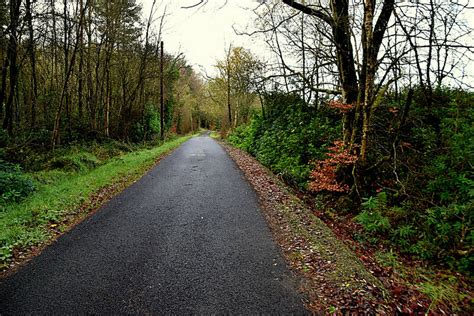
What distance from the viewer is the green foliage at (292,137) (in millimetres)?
10258

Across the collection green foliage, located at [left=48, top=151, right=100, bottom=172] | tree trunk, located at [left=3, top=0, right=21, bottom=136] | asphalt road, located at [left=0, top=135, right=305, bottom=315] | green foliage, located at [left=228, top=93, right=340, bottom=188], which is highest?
tree trunk, located at [left=3, top=0, right=21, bottom=136]

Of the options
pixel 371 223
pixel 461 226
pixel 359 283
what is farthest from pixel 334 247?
pixel 461 226

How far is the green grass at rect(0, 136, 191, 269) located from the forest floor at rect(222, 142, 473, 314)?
4.33 meters

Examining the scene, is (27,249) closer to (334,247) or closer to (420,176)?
(334,247)

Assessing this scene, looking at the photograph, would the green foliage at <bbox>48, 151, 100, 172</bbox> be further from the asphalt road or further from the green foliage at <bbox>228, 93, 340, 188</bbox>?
the green foliage at <bbox>228, 93, 340, 188</bbox>

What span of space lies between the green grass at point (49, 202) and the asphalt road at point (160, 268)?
0.54m

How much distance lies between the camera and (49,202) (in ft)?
22.1

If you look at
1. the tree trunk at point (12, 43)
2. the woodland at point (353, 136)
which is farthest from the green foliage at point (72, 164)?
the tree trunk at point (12, 43)

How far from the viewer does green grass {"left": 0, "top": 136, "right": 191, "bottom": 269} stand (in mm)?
5020

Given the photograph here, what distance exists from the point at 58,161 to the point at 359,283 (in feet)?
35.9

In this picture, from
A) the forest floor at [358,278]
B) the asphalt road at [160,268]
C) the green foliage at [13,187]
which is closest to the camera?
the asphalt road at [160,268]

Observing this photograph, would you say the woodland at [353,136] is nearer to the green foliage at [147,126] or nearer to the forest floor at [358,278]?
the forest floor at [358,278]

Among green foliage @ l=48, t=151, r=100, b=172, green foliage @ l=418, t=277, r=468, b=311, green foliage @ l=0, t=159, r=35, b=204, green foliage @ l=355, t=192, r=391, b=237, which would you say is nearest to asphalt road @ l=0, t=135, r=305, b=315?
green foliage @ l=418, t=277, r=468, b=311

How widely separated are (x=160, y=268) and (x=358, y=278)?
274cm
